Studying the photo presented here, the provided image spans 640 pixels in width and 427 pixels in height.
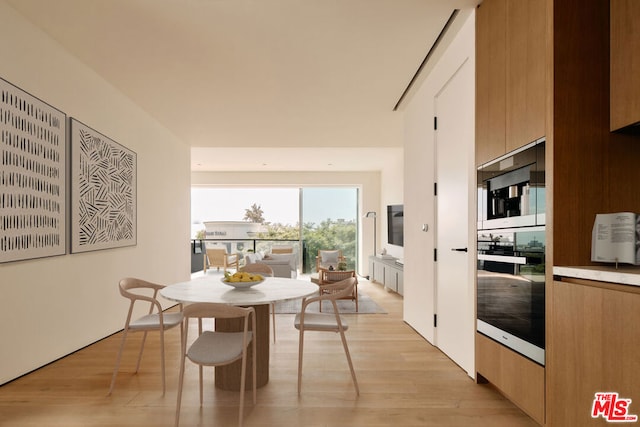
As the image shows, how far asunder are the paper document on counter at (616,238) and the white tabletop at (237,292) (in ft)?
5.53

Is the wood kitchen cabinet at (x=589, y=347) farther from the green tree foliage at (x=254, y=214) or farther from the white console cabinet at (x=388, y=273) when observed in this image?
the green tree foliage at (x=254, y=214)

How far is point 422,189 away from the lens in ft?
13.2

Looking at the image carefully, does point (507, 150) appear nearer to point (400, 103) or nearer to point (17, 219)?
point (400, 103)

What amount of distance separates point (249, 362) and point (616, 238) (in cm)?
233

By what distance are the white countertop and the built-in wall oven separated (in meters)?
0.18

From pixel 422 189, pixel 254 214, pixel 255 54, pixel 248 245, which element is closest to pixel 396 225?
pixel 422 189

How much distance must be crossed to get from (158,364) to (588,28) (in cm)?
381

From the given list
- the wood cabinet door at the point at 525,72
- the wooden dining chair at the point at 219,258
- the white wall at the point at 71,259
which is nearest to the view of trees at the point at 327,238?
the wooden dining chair at the point at 219,258

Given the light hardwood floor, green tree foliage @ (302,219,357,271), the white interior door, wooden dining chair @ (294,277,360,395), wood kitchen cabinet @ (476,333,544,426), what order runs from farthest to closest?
green tree foliage @ (302,219,357,271)
the white interior door
wooden dining chair @ (294,277,360,395)
the light hardwood floor
wood kitchen cabinet @ (476,333,544,426)

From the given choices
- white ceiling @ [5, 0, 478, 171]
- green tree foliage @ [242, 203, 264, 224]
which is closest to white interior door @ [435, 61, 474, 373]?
white ceiling @ [5, 0, 478, 171]

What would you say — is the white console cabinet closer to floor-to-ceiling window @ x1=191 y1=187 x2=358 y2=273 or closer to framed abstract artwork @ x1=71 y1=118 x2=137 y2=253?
floor-to-ceiling window @ x1=191 y1=187 x2=358 y2=273

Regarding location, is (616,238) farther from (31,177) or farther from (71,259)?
(71,259)

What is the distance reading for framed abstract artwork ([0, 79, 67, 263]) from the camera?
262cm

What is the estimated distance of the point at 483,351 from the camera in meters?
2.55
